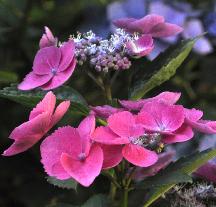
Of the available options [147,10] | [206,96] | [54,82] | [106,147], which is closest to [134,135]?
[106,147]

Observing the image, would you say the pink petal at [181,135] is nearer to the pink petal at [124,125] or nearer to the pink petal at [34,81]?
the pink petal at [124,125]

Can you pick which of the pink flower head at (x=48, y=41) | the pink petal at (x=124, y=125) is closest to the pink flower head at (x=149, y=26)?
the pink flower head at (x=48, y=41)

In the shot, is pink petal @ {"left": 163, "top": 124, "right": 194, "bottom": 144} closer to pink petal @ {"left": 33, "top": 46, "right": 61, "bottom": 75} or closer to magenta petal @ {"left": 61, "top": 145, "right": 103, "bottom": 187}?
magenta petal @ {"left": 61, "top": 145, "right": 103, "bottom": 187}

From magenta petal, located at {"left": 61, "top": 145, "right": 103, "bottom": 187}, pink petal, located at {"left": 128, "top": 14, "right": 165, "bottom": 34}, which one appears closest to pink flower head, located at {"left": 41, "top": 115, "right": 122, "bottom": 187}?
magenta petal, located at {"left": 61, "top": 145, "right": 103, "bottom": 187}

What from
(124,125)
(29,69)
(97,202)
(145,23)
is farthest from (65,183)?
(29,69)

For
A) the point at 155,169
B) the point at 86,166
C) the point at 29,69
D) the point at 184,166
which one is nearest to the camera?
the point at 86,166

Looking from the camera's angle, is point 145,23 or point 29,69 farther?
point 29,69

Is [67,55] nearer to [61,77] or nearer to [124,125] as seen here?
[61,77]

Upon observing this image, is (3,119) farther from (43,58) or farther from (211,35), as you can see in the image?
(43,58)
